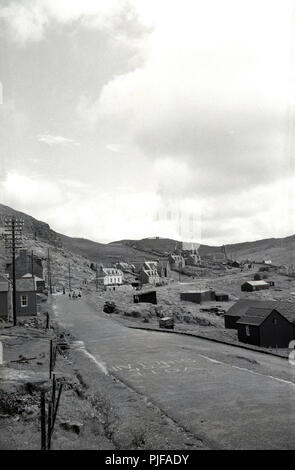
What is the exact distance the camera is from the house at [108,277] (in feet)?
420

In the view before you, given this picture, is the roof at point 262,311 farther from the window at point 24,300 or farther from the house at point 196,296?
the house at point 196,296

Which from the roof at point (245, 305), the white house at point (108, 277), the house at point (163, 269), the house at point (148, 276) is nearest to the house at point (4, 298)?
the roof at point (245, 305)

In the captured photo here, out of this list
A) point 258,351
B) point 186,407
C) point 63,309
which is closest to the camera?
point 186,407

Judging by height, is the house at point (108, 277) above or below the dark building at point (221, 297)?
above

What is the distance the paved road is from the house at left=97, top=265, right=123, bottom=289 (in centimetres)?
8837

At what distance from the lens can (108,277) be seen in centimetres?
13138

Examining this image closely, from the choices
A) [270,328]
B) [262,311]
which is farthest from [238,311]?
[270,328]

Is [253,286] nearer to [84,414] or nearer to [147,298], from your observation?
[147,298]

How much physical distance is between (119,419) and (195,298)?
257 ft

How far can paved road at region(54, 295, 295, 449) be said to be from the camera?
1372 cm

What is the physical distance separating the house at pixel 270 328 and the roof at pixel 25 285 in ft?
92.5

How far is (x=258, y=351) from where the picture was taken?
39281 mm
